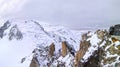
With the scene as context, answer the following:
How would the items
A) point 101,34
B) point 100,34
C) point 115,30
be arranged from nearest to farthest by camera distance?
point 115,30 < point 101,34 < point 100,34

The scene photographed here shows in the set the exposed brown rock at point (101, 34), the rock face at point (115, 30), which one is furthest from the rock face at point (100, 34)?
the rock face at point (115, 30)

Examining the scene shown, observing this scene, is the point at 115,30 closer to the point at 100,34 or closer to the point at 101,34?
the point at 101,34

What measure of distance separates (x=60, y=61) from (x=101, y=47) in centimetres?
6269

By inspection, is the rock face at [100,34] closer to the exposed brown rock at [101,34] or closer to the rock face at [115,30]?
the exposed brown rock at [101,34]

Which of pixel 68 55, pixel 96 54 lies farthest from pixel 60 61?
pixel 96 54

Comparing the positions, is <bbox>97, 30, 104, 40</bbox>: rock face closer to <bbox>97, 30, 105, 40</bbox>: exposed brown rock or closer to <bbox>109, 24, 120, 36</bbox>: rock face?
<bbox>97, 30, 105, 40</bbox>: exposed brown rock

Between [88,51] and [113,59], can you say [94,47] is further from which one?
[113,59]

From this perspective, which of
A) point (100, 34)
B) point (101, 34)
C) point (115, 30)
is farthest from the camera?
point (100, 34)

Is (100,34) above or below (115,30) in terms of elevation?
below

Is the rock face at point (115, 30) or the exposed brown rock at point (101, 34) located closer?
the rock face at point (115, 30)

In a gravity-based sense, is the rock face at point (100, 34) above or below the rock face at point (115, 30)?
below

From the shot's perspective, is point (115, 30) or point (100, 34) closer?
point (115, 30)

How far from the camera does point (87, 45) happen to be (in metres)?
82.0

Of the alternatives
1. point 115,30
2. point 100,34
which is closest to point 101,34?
point 100,34
